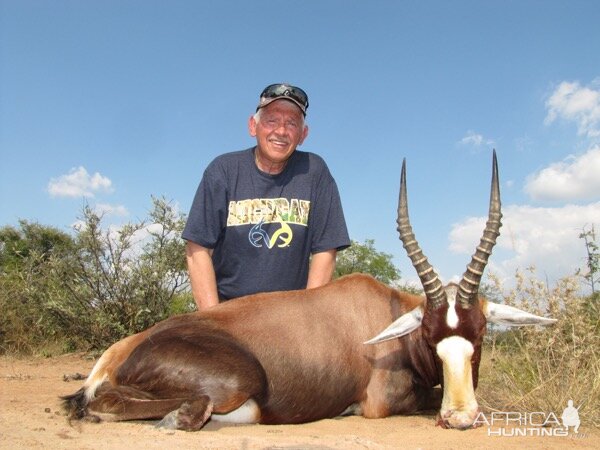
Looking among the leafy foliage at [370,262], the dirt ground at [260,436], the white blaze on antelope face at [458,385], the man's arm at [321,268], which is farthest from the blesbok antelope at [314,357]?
the leafy foliage at [370,262]

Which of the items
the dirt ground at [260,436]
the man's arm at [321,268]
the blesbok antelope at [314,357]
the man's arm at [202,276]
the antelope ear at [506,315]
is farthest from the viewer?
the man's arm at [321,268]

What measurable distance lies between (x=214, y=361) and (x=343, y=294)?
152 cm

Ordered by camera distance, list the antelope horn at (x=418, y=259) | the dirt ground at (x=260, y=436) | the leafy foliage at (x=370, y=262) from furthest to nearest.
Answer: the leafy foliage at (x=370, y=262), the antelope horn at (x=418, y=259), the dirt ground at (x=260, y=436)

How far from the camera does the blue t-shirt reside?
22.5 feet

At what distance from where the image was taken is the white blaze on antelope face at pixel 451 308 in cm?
513

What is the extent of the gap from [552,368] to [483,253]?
5.77 feet

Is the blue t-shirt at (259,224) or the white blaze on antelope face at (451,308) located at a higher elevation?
the blue t-shirt at (259,224)

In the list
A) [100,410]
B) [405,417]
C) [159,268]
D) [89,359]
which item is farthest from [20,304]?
[405,417]

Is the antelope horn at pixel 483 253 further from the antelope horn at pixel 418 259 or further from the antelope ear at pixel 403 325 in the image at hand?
the antelope ear at pixel 403 325

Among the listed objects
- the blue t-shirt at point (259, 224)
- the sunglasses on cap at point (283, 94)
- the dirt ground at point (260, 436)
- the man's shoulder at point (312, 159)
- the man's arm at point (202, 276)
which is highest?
the sunglasses on cap at point (283, 94)

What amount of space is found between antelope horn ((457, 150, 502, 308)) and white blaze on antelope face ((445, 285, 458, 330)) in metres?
0.07

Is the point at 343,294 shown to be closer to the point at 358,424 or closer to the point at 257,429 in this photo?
the point at 358,424

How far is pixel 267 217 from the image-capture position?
6855mm

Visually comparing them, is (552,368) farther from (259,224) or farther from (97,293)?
(97,293)
